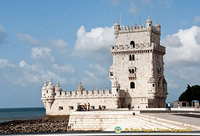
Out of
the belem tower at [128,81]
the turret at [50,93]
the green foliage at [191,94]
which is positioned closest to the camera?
the belem tower at [128,81]

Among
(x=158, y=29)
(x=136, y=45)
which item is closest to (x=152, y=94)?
(x=136, y=45)

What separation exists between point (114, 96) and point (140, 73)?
571cm

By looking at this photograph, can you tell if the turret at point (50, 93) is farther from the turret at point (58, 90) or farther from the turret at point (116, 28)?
the turret at point (116, 28)

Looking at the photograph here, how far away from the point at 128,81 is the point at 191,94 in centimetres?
2687

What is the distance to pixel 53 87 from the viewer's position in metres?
62.4

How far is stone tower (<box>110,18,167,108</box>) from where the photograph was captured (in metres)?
58.2

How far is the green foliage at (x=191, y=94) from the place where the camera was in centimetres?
8012

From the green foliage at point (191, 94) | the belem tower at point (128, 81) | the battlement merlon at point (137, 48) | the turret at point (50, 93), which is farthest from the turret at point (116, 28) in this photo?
the green foliage at point (191, 94)

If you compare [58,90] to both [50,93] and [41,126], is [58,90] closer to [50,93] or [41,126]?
[50,93]

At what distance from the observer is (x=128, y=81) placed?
5934 centimetres

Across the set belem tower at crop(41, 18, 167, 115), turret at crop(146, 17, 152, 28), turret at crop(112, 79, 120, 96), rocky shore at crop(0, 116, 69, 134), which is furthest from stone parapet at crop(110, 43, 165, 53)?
rocky shore at crop(0, 116, 69, 134)

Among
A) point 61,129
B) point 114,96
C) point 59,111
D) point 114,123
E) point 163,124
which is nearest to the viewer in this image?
point 163,124

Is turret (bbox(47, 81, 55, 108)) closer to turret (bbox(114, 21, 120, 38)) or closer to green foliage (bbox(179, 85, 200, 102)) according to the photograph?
turret (bbox(114, 21, 120, 38))

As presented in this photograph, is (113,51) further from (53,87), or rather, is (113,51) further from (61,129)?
(61,129)
